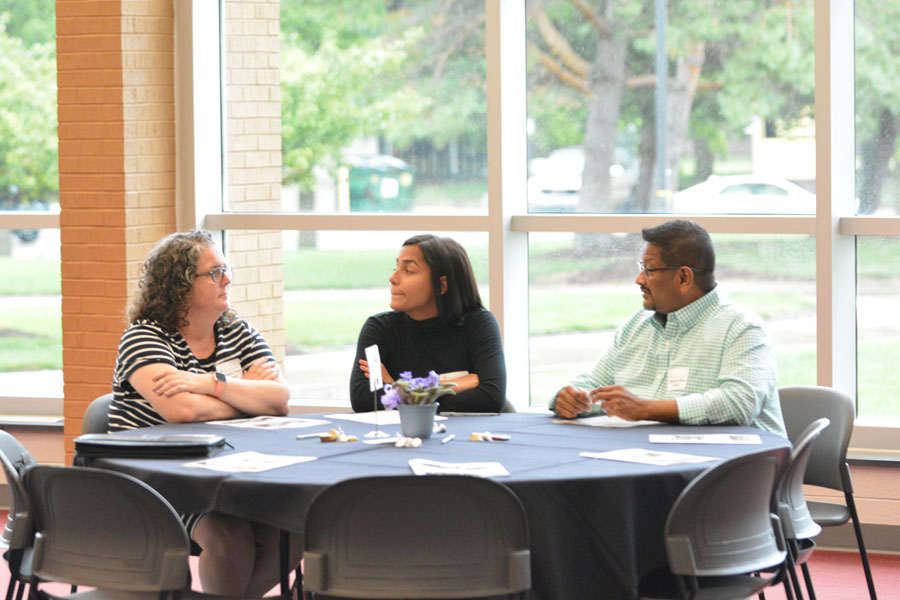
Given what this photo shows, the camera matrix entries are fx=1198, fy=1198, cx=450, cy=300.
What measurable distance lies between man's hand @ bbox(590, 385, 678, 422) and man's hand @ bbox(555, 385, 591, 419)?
0.16 metres

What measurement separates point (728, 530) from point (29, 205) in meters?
4.74

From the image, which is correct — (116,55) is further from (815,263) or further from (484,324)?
(815,263)

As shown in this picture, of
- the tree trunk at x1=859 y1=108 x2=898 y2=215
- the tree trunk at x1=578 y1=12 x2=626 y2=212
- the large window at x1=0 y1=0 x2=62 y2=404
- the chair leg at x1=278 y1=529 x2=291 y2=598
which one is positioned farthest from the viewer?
the large window at x1=0 y1=0 x2=62 y2=404

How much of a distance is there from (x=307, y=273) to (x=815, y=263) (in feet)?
8.24

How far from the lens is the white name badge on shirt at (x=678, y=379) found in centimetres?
380

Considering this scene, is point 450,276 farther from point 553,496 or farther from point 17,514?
point 17,514

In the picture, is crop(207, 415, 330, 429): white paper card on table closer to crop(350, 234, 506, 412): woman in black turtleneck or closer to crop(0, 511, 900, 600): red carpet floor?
crop(350, 234, 506, 412): woman in black turtleneck

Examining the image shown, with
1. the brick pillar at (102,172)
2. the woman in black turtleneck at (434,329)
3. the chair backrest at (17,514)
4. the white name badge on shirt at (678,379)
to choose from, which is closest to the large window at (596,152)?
the brick pillar at (102,172)

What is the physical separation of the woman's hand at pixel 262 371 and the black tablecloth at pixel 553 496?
778 mm

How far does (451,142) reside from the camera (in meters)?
5.89

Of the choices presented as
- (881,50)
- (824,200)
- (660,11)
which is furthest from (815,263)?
(660,11)

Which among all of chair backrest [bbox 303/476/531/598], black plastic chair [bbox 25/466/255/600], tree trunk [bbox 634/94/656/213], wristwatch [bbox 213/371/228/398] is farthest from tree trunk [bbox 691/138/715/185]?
black plastic chair [bbox 25/466/255/600]

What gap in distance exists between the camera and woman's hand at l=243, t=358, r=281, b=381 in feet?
13.2

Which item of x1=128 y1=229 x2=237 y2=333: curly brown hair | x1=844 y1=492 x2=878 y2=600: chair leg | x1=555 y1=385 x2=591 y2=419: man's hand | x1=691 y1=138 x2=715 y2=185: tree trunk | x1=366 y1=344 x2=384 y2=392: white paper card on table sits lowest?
x1=844 y1=492 x2=878 y2=600: chair leg
